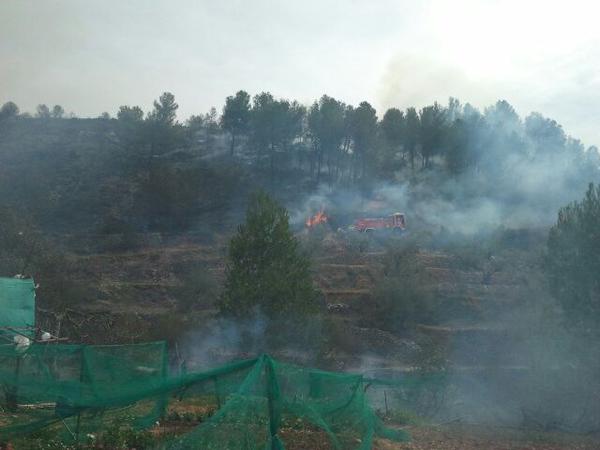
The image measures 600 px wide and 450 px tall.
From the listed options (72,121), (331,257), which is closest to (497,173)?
(331,257)

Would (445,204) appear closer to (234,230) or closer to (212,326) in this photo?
(234,230)

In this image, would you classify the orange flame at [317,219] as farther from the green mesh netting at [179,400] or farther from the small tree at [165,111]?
the green mesh netting at [179,400]

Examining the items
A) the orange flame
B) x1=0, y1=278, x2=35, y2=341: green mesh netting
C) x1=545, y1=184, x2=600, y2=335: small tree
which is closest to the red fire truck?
the orange flame

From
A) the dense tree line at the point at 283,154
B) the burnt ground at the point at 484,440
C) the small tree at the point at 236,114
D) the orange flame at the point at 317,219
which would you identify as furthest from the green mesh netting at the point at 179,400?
the small tree at the point at 236,114

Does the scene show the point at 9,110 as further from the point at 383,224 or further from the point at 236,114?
the point at 383,224

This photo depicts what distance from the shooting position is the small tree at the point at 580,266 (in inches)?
650

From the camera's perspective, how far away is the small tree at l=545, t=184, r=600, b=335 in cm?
1652

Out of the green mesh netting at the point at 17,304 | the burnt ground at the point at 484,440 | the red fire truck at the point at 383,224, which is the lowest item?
the burnt ground at the point at 484,440

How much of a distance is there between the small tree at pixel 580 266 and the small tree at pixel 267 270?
8.48 m

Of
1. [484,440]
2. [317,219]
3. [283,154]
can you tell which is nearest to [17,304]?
[484,440]

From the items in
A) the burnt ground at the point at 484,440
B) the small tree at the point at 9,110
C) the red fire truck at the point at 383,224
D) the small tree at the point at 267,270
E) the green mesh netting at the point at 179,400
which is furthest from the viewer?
the small tree at the point at 9,110

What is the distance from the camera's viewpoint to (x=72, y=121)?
223 ft

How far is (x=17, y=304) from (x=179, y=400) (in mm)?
8721

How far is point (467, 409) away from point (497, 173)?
44690 millimetres
